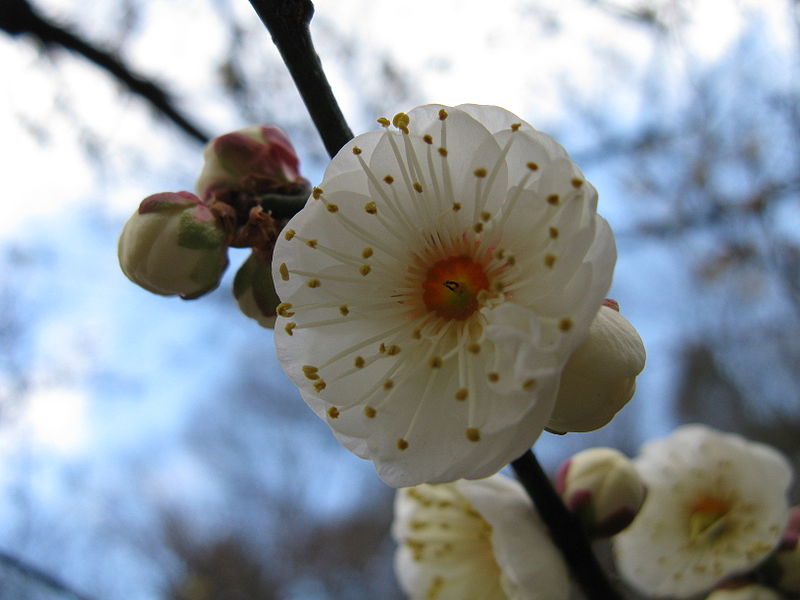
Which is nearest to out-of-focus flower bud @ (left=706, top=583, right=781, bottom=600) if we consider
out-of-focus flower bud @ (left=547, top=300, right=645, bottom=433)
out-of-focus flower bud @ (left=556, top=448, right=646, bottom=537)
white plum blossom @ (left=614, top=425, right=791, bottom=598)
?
white plum blossom @ (left=614, top=425, right=791, bottom=598)

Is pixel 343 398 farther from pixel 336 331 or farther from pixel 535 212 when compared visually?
pixel 535 212

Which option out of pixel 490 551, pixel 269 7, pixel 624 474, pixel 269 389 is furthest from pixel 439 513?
pixel 269 389

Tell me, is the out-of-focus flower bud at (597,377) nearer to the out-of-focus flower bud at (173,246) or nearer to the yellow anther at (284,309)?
the yellow anther at (284,309)

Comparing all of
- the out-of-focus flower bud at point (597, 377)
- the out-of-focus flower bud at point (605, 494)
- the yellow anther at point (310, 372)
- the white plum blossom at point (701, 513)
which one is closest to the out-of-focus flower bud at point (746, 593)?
the white plum blossom at point (701, 513)

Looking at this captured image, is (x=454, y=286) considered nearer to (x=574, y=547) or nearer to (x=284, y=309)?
(x=284, y=309)

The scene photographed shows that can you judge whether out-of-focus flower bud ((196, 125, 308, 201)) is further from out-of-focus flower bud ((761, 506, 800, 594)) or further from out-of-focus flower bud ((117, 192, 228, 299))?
out-of-focus flower bud ((761, 506, 800, 594))

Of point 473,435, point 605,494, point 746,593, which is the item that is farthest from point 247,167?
point 746,593
